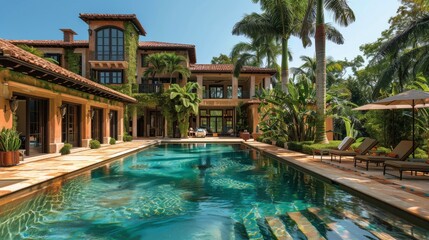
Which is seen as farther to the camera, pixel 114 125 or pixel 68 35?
pixel 68 35

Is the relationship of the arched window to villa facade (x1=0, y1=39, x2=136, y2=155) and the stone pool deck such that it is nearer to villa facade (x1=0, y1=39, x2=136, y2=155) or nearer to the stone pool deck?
villa facade (x1=0, y1=39, x2=136, y2=155)

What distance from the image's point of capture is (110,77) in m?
29.4

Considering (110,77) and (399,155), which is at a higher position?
(110,77)

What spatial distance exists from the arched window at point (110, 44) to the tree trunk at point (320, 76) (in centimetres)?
1978

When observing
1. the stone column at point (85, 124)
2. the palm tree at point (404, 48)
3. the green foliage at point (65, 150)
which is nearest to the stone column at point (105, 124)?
the stone column at point (85, 124)

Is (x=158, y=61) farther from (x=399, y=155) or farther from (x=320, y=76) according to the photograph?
(x=399, y=155)

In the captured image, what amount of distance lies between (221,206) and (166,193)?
1772 millimetres

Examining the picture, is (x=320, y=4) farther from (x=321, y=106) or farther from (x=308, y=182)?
(x=308, y=182)

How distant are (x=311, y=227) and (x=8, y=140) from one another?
9.99 m

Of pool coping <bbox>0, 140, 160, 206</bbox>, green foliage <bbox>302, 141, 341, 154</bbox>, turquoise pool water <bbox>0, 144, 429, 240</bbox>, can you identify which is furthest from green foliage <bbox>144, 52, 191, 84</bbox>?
→ turquoise pool water <bbox>0, 144, 429, 240</bbox>

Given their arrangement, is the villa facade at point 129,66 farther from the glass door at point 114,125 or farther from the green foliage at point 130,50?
the glass door at point 114,125

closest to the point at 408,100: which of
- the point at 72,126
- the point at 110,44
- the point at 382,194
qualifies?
the point at 382,194

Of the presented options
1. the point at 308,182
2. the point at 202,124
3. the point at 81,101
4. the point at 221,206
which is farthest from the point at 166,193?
the point at 202,124

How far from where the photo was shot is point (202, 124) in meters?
37.0
